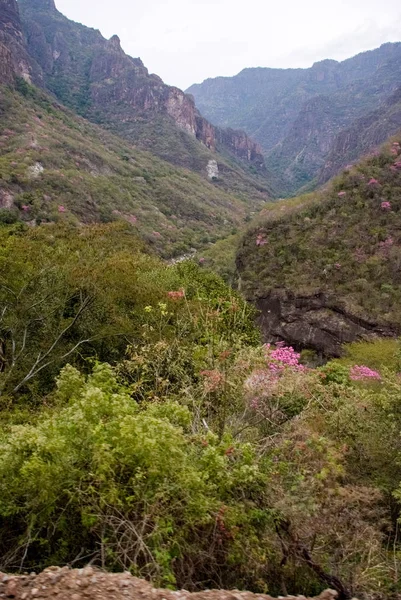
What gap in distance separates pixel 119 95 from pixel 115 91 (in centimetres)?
186

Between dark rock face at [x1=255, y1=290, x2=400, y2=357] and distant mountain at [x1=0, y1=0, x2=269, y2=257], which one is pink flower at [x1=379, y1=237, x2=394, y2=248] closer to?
dark rock face at [x1=255, y1=290, x2=400, y2=357]

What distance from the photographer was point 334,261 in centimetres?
2895

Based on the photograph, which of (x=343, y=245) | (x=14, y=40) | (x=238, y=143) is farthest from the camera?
(x=238, y=143)

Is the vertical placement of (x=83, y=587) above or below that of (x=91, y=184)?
below

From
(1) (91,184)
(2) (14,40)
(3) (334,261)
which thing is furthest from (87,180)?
(2) (14,40)

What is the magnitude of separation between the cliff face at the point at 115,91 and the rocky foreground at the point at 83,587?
353 feet

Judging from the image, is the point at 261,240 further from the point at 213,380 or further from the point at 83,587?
the point at 83,587

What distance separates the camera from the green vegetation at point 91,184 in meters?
46.4

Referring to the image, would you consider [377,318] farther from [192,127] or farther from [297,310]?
[192,127]

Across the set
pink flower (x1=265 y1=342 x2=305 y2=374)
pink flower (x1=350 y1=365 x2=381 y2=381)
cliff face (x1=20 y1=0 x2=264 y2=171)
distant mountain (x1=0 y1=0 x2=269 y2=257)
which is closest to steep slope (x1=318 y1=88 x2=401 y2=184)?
distant mountain (x1=0 y1=0 x2=269 y2=257)

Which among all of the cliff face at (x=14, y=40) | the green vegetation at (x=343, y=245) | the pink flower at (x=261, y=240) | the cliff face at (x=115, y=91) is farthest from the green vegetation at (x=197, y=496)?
the cliff face at (x=115, y=91)

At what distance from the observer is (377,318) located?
81.3ft

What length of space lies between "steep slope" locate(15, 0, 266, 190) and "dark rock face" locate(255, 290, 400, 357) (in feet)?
276

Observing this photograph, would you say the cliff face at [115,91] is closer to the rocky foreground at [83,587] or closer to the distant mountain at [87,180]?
the distant mountain at [87,180]
